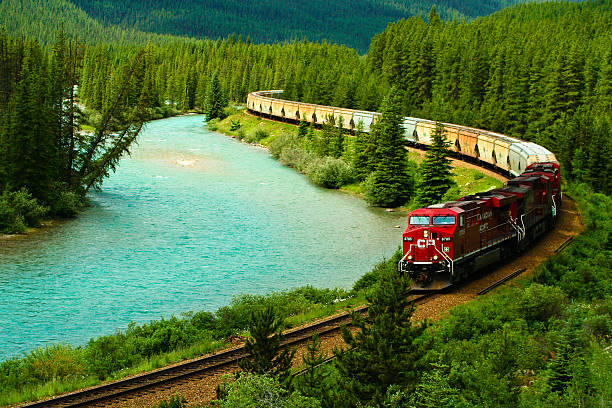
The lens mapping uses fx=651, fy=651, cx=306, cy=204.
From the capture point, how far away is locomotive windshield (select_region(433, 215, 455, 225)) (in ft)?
96.9

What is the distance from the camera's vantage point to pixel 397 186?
2527 inches

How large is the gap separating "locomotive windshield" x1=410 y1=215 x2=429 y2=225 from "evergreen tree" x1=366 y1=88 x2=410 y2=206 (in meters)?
33.2

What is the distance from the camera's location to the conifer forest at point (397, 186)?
16328 millimetres

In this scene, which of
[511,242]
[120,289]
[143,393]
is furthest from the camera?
[120,289]

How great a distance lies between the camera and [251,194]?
67.0 meters

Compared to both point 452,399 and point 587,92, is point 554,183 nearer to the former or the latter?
point 452,399

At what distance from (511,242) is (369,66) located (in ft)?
406

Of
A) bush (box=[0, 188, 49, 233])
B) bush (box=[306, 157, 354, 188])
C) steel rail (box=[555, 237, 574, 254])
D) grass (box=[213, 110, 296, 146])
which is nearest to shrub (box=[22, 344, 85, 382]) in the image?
steel rail (box=[555, 237, 574, 254])

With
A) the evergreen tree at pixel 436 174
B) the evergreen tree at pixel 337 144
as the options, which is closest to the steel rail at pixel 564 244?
the evergreen tree at pixel 436 174

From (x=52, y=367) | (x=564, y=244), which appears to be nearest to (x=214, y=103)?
(x=564, y=244)

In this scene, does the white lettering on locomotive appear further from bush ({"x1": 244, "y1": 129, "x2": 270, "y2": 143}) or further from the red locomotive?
bush ({"x1": 244, "y1": 129, "x2": 270, "y2": 143})

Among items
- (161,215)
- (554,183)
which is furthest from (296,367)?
(161,215)

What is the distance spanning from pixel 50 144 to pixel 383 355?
47805 mm

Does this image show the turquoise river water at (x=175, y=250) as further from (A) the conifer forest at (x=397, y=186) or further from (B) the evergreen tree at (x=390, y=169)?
(A) the conifer forest at (x=397, y=186)
